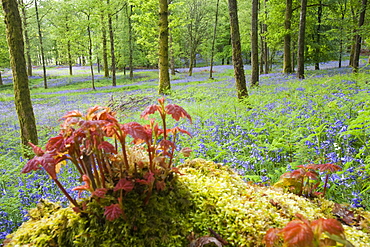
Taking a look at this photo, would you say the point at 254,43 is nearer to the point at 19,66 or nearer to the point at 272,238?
the point at 19,66

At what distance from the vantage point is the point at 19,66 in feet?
15.9

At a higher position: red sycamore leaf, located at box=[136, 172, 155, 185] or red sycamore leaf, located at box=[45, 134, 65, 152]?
red sycamore leaf, located at box=[45, 134, 65, 152]

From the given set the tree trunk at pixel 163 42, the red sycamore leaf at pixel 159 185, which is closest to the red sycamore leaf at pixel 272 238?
the red sycamore leaf at pixel 159 185

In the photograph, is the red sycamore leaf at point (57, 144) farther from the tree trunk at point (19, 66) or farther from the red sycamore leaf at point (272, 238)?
the tree trunk at point (19, 66)

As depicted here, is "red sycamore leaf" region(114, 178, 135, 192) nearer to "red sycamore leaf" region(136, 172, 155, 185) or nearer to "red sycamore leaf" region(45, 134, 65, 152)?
"red sycamore leaf" region(136, 172, 155, 185)

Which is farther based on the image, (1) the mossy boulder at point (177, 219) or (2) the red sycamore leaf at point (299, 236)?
(1) the mossy boulder at point (177, 219)

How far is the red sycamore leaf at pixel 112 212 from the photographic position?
4.08 ft

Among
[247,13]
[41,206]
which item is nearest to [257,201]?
[41,206]

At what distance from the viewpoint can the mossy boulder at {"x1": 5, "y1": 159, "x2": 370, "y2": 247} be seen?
1367mm

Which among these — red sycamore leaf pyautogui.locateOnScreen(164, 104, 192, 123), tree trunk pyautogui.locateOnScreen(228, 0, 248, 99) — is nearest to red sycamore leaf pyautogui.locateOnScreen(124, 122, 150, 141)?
red sycamore leaf pyautogui.locateOnScreen(164, 104, 192, 123)

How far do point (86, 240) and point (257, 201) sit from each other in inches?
47.7

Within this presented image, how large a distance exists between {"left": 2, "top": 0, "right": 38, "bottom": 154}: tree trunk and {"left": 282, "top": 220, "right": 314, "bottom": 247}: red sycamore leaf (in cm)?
583

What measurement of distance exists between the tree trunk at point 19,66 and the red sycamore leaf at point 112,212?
197 inches

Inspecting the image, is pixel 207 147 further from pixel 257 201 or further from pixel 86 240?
pixel 86 240
